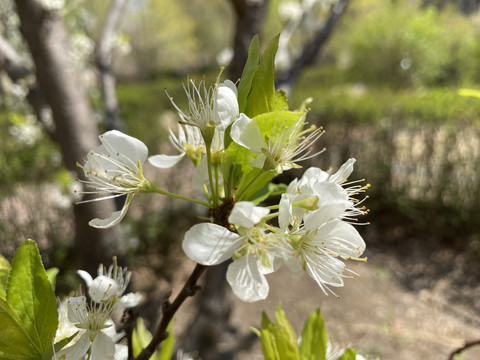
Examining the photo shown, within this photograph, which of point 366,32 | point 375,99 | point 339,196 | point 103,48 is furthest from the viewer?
point 366,32

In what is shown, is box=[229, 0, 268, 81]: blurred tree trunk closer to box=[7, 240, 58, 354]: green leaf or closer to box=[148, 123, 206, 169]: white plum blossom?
box=[148, 123, 206, 169]: white plum blossom

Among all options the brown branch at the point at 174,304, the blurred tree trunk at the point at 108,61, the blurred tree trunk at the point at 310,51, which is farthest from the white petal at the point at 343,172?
the blurred tree trunk at the point at 108,61

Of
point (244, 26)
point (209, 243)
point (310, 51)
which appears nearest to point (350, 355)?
point (209, 243)

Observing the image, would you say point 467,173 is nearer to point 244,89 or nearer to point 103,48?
point 103,48

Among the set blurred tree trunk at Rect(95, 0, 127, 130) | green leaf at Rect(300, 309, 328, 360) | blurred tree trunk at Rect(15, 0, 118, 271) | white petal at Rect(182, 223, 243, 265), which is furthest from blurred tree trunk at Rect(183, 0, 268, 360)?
white petal at Rect(182, 223, 243, 265)

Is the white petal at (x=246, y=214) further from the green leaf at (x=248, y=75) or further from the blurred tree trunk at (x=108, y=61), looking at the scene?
the blurred tree trunk at (x=108, y=61)

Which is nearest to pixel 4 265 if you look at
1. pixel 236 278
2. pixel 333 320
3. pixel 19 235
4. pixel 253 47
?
pixel 236 278

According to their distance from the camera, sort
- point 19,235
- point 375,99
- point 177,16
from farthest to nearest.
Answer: point 177,16 < point 375,99 < point 19,235
